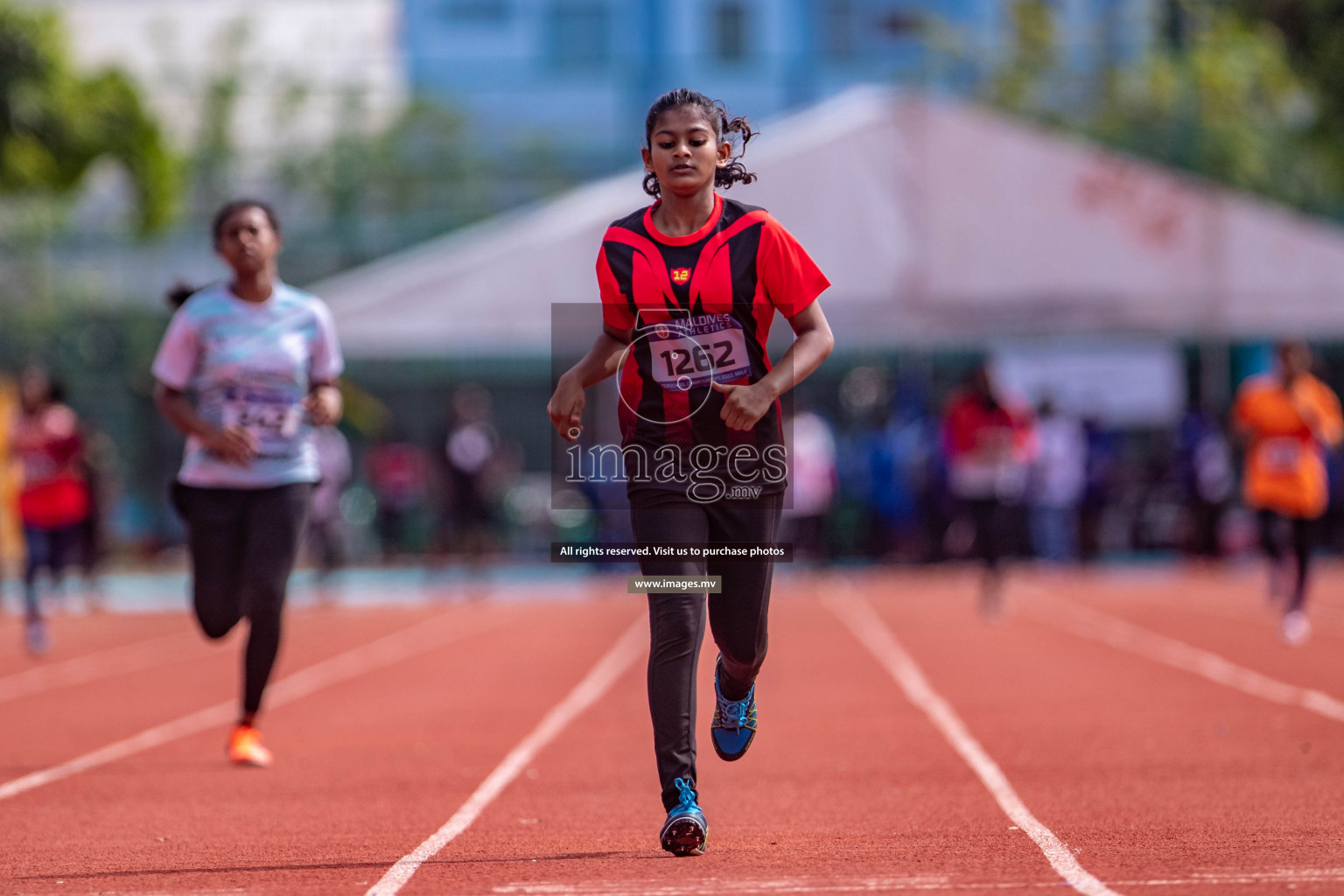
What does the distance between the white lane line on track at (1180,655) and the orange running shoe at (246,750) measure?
4.44m

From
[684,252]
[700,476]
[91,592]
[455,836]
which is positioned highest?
[684,252]

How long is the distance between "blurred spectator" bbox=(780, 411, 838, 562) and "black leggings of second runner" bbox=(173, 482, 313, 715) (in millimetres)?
11816

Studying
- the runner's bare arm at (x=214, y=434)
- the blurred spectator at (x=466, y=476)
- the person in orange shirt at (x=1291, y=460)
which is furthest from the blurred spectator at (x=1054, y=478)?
the runner's bare arm at (x=214, y=434)

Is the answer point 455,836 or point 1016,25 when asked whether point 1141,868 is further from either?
point 1016,25

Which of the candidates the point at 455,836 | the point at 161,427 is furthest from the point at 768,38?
the point at 455,836

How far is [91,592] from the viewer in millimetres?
19172

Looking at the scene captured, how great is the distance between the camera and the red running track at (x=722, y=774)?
5105 mm

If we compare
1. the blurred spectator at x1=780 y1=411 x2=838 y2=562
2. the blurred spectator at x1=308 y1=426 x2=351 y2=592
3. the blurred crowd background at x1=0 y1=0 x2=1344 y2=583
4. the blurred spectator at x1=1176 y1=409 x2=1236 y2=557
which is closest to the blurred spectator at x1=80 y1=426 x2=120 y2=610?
the blurred crowd background at x1=0 y1=0 x2=1344 y2=583

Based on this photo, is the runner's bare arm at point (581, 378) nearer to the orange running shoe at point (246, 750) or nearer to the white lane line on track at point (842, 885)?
the white lane line on track at point (842, 885)

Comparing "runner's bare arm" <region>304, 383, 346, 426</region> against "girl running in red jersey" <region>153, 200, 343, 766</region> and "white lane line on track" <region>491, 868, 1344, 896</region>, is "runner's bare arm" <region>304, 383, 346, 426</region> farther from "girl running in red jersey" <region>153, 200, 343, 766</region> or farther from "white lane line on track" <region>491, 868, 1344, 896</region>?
"white lane line on track" <region>491, 868, 1344, 896</region>

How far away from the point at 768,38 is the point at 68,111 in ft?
130

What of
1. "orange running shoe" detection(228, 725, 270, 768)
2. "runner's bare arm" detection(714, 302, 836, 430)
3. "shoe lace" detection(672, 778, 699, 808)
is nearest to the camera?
"runner's bare arm" detection(714, 302, 836, 430)

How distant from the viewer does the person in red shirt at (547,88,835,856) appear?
5145 millimetres

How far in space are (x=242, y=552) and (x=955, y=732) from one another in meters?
3.09
